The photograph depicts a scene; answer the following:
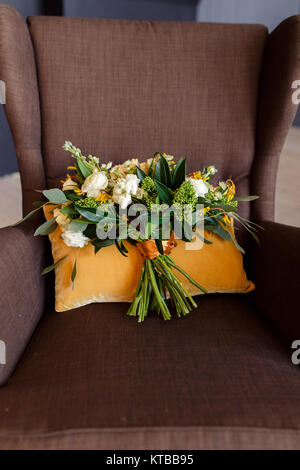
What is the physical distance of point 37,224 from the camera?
38.8 inches

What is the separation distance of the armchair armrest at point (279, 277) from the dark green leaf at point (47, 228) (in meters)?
0.53

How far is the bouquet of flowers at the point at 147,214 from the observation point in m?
0.82

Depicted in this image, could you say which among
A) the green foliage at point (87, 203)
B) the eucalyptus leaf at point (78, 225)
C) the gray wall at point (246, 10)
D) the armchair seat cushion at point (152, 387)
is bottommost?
the armchair seat cushion at point (152, 387)

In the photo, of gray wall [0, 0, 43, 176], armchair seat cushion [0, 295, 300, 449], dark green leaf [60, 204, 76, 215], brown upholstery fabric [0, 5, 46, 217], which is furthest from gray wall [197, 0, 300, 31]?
armchair seat cushion [0, 295, 300, 449]

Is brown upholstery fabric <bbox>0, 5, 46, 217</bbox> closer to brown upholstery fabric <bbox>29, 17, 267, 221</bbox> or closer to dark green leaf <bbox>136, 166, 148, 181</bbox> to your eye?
brown upholstery fabric <bbox>29, 17, 267, 221</bbox>

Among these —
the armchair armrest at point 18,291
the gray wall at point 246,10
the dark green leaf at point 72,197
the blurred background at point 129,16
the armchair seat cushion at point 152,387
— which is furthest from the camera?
the gray wall at point 246,10

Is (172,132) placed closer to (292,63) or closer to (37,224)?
(292,63)

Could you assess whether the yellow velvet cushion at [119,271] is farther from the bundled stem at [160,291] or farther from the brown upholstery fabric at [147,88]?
the brown upholstery fabric at [147,88]

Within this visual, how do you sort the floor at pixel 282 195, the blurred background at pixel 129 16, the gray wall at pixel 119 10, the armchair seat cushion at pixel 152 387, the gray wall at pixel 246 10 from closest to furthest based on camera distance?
the armchair seat cushion at pixel 152 387 → the floor at pixel 282 195 → the blurred background at pixel 129 16 → the gray wall at pixel 119 10 → the gray wall at pixel 246 10

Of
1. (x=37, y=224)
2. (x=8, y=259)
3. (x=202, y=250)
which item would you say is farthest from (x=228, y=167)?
(x=8, y=259)

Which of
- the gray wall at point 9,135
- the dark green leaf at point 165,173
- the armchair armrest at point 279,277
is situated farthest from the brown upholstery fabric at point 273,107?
the gray wall at point 9,135
